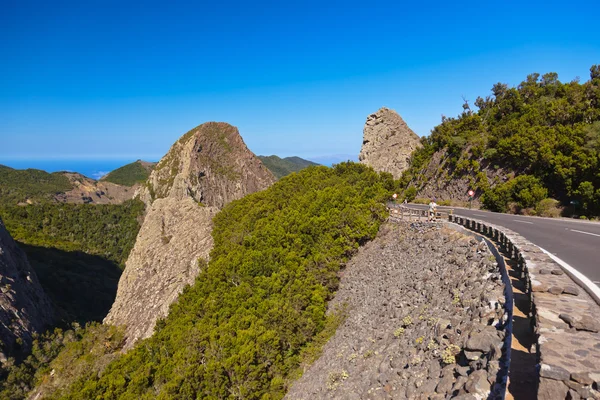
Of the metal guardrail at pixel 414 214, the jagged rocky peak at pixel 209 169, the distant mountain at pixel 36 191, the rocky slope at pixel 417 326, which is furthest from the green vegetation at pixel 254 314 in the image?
the distant mountain at pixel 36 191

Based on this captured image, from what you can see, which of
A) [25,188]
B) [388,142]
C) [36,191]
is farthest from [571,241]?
[25,188]

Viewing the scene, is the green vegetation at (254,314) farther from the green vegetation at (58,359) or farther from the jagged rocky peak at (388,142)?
the jagged rocky peak at (388,142)

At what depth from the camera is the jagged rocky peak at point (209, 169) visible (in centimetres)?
12350

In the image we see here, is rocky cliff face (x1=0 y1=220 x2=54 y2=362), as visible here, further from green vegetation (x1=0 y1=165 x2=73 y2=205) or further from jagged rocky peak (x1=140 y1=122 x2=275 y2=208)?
green vegetation (x1=0 y1=165 x2=73 y2=205)

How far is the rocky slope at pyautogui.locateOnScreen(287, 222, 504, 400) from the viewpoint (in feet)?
24.3

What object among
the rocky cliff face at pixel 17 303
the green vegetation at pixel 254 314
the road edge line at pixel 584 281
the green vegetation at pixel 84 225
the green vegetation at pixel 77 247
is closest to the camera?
the road edge line at pixel 584 281

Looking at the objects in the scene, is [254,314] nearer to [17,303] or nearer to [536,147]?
[536,147]

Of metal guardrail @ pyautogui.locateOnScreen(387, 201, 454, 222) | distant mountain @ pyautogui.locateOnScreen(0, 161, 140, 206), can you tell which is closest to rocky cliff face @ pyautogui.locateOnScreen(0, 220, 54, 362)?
metal guardrail @ pyautogui.locateOnScreen(387, 201, 454, 222)

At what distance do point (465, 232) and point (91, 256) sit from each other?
107134 millimetres

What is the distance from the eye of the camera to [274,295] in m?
18.9

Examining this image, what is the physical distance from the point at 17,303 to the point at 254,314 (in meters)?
46.9

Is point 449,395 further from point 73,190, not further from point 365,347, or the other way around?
point 73,190

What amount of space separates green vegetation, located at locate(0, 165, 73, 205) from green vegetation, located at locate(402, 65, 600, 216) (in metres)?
187

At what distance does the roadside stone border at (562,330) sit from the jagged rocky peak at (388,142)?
5322 cm
